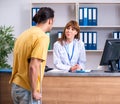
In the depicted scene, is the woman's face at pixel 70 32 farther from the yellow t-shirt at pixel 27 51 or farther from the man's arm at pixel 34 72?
the man's arm at pixel 34 72

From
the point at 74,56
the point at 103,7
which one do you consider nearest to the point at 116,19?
the point at 103,7

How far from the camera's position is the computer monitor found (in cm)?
323

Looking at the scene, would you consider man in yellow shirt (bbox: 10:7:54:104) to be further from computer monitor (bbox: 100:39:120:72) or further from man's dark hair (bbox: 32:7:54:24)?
computer monitor (bbox: 100:39:120:72)

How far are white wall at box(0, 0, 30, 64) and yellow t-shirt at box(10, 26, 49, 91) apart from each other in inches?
116

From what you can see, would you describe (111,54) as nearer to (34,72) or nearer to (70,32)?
(70,32)

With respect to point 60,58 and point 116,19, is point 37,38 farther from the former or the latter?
point 116,19

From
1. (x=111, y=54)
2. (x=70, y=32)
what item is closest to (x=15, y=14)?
(x=70, y=32)

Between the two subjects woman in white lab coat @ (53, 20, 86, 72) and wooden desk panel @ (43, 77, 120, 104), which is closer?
wooden desk panel @ (43, 77, 120, 104)

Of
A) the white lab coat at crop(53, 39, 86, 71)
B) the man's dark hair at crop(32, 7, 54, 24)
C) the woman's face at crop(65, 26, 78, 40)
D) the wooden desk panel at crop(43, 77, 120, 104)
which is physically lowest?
the wooden desk panel at crop(43, 77, 120, 104)

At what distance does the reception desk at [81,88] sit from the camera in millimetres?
3127

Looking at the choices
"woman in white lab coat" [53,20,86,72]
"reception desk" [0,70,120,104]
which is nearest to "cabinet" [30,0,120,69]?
"woman in white lab coat" [53,20,86,72]

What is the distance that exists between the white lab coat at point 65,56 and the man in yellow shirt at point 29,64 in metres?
1.26

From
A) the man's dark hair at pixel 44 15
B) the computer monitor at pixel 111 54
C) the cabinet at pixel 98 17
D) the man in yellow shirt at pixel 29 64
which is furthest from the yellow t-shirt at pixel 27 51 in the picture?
the cabinet at pixel 98 17

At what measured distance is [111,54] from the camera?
130 inches
